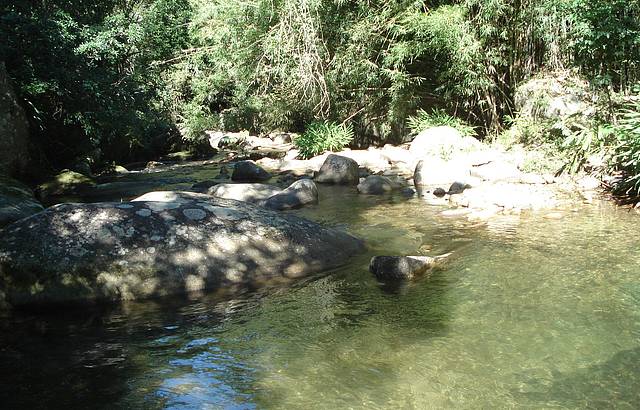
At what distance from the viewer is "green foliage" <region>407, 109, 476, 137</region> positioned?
1351 centimetres

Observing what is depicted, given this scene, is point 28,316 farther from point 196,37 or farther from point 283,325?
point 196,37

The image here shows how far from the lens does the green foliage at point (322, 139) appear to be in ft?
48.7

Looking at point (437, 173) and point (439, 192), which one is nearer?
point (439, 192)

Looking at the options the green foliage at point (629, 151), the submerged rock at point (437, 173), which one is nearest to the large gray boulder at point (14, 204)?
the submerged rock at point (437, 173)

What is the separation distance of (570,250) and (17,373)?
4.35 meters

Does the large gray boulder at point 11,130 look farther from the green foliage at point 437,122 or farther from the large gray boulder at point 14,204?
the green foliage at point 437,122

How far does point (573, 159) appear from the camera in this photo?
8.83m

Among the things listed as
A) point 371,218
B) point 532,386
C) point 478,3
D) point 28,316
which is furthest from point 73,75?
point 532,386

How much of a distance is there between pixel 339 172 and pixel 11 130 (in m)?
5.67

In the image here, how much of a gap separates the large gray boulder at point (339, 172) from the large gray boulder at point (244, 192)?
91.6 inches

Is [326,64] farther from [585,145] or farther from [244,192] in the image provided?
[585,145]

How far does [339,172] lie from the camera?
35.8ft

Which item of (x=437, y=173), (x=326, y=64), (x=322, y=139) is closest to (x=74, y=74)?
(x=326, y=64)

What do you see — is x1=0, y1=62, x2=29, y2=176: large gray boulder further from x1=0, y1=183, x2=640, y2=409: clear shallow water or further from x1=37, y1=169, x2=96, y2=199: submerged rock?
x1=0, y1=183, x2=640, y2=409: clear shallow water
